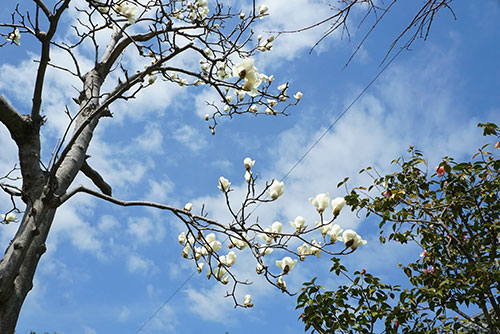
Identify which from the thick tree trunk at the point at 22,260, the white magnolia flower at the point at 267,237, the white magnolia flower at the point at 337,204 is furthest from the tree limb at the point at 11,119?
the white magnolia flower at the point at 337,204

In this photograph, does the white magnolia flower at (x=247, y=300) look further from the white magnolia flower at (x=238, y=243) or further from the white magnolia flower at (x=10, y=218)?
the white magnolia flower at (x=10, y=218)

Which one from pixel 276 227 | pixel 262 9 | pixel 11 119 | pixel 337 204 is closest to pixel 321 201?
pixel 337 204

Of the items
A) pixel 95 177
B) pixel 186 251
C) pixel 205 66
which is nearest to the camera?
pixel 186 251

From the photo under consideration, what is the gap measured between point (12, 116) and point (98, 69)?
3.04ft

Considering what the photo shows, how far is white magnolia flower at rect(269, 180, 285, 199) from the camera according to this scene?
189 cm

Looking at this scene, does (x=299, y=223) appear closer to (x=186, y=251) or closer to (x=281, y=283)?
(x=281, y=283)

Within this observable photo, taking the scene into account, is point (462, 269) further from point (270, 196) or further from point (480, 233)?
point (270, 196)

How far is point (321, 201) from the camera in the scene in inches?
71.9

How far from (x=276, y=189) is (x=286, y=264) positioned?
0.35m

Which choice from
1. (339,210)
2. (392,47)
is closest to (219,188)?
(339,210)

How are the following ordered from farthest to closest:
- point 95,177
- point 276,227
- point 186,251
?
point 95,177 → point 186,251 → point 276,227

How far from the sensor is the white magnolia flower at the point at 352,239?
183 centimetres

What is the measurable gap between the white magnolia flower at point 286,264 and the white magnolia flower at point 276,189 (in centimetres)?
29

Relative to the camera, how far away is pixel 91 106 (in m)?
2.77
